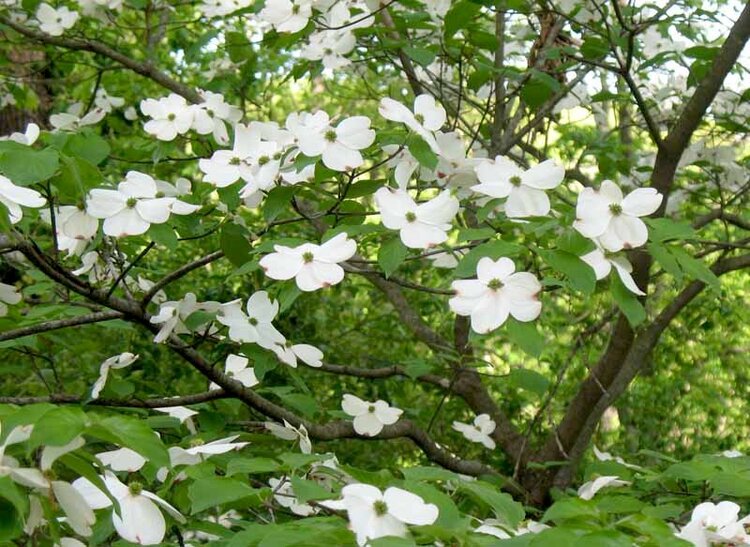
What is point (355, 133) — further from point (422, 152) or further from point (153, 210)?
point (153, 210)

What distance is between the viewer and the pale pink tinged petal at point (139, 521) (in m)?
1.11

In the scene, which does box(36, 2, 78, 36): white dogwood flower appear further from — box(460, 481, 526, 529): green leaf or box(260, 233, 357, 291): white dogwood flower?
box(460, 481, 526, 529): green leaf

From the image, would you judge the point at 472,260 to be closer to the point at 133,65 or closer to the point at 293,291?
the point at 293,291

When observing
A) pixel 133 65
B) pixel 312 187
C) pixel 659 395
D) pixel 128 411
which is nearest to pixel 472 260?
pixel 312 187

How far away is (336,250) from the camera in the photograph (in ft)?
4.74

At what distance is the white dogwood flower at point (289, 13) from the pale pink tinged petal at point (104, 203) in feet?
2.07

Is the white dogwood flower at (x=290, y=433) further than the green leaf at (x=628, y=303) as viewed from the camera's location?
Yes

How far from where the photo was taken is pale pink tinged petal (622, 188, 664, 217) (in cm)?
141

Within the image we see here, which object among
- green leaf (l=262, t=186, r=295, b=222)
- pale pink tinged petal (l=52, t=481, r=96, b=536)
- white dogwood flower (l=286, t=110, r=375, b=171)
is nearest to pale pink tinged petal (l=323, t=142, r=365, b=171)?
white dogwood flower (l=286, t=110, r=375, b=171)

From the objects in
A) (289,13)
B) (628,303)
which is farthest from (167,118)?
(628,303)

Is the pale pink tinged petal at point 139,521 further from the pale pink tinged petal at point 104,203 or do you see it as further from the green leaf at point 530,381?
the green leaf at point 530,381

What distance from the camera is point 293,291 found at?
57.2 inches

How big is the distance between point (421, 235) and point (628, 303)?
0.30m

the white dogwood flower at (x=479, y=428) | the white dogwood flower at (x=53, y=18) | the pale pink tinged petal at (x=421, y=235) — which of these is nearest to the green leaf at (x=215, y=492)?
the pale pink tinged petal at (x=421, y=235)
